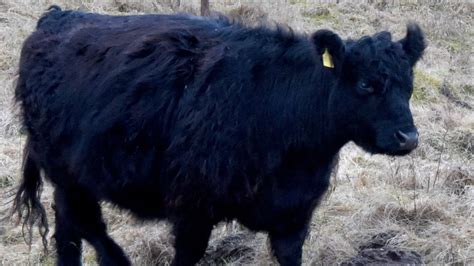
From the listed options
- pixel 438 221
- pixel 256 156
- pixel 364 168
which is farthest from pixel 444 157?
pixel 256 156

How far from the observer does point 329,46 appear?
191 inches

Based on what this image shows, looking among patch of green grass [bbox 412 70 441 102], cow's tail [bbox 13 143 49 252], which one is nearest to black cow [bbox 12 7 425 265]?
cow's tail [bbox 13 143 49 252]

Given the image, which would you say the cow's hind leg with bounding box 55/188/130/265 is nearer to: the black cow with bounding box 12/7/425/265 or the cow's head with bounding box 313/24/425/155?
the black cow with bounding box 12/7/425/265

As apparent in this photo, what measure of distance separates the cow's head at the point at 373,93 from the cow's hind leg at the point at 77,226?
1.98 meters

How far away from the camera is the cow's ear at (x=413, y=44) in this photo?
507 centimetres

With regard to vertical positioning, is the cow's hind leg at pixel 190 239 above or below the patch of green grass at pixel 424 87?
above

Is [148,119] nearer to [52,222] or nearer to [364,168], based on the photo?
[52,222]

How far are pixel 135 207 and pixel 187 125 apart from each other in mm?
787

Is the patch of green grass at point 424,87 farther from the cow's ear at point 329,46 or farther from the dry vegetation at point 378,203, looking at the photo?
the cow's ear at point 329,46

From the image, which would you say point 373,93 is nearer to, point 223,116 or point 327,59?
point 327,59

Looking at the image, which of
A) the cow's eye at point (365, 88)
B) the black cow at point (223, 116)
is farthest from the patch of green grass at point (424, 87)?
the cow's eye at point (365, 88)

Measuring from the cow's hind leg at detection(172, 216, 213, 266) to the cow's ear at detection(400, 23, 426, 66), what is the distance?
1545mm

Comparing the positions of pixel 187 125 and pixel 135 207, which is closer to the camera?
pixel 187 125

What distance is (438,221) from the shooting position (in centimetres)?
656
